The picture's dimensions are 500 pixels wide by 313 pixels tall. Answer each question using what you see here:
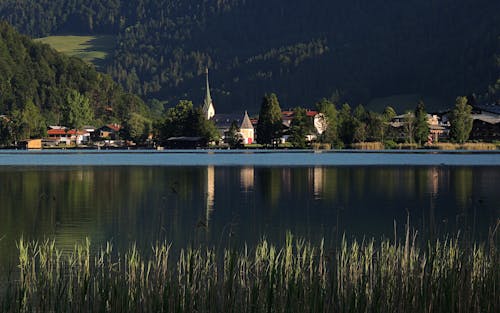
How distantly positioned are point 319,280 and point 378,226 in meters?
22.5

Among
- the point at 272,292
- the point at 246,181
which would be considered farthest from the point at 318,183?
the point at 272,292

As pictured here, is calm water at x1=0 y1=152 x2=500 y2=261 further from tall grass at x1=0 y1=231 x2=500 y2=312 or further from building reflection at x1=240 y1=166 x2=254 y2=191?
tall grass at x1=0 y1=231 x2=500 y2=312

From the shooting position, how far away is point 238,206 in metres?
53.2

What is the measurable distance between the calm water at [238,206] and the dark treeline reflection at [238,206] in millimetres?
61

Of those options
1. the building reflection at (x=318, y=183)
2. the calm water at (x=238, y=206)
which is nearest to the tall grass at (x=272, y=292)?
the calm water at (x=238, y=206)

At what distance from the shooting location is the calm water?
36.9 meters

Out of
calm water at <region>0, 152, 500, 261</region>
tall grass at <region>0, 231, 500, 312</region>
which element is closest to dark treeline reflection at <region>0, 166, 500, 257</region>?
calm water at <region>0, 152, 500, 261</region>

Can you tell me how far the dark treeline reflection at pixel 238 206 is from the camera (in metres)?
37.0

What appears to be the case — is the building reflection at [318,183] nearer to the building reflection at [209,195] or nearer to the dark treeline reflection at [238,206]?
the dark treeline reflection at [238,206]

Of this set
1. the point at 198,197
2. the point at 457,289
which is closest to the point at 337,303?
the point at 457,289

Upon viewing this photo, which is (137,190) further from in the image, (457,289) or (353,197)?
(457,289)

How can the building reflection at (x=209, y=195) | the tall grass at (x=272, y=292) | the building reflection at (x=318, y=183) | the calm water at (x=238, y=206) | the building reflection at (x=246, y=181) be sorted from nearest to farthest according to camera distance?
the tall grass at (x=272, y=292) → the calm water at (x=238, y=206) → the building reflection at (x=209, y=195) → the building reflection at (x=318, y=183) → the building reflection at (x=246, y=181)

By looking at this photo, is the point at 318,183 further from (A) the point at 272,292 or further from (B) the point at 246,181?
(A) the point at 272,292

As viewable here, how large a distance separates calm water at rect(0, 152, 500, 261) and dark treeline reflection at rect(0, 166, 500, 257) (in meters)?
0.06
